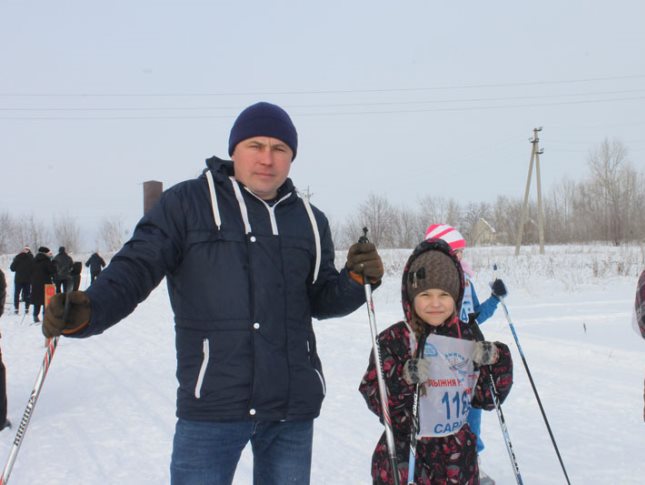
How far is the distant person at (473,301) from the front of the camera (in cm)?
362

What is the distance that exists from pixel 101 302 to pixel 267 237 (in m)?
0.65

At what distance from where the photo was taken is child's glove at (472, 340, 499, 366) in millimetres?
2461

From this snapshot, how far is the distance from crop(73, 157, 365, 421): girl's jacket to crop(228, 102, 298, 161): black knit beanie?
0.17 metres

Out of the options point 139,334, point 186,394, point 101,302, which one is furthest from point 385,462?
point 139,334

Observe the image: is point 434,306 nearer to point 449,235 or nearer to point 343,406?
point 449,235

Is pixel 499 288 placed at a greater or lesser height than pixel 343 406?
greater

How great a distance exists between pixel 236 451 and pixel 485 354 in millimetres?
1171

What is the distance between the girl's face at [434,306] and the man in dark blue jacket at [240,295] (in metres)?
0.45

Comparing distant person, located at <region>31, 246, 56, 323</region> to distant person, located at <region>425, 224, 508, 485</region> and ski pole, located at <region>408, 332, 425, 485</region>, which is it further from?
ski pole, located at <region>408, 332, 425, 485</region>

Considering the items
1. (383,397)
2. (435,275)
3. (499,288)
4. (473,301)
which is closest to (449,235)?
(473,301)

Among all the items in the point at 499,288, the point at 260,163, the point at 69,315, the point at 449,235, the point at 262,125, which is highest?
the point at 262,125

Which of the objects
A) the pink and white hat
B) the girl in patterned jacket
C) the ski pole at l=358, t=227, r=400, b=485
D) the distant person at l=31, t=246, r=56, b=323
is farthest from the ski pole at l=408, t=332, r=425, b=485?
the distant person at l=31, t=246, r=56, b=323

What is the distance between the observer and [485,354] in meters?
2.46

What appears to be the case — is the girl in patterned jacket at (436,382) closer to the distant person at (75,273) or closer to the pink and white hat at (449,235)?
the distant person at (75,273)
